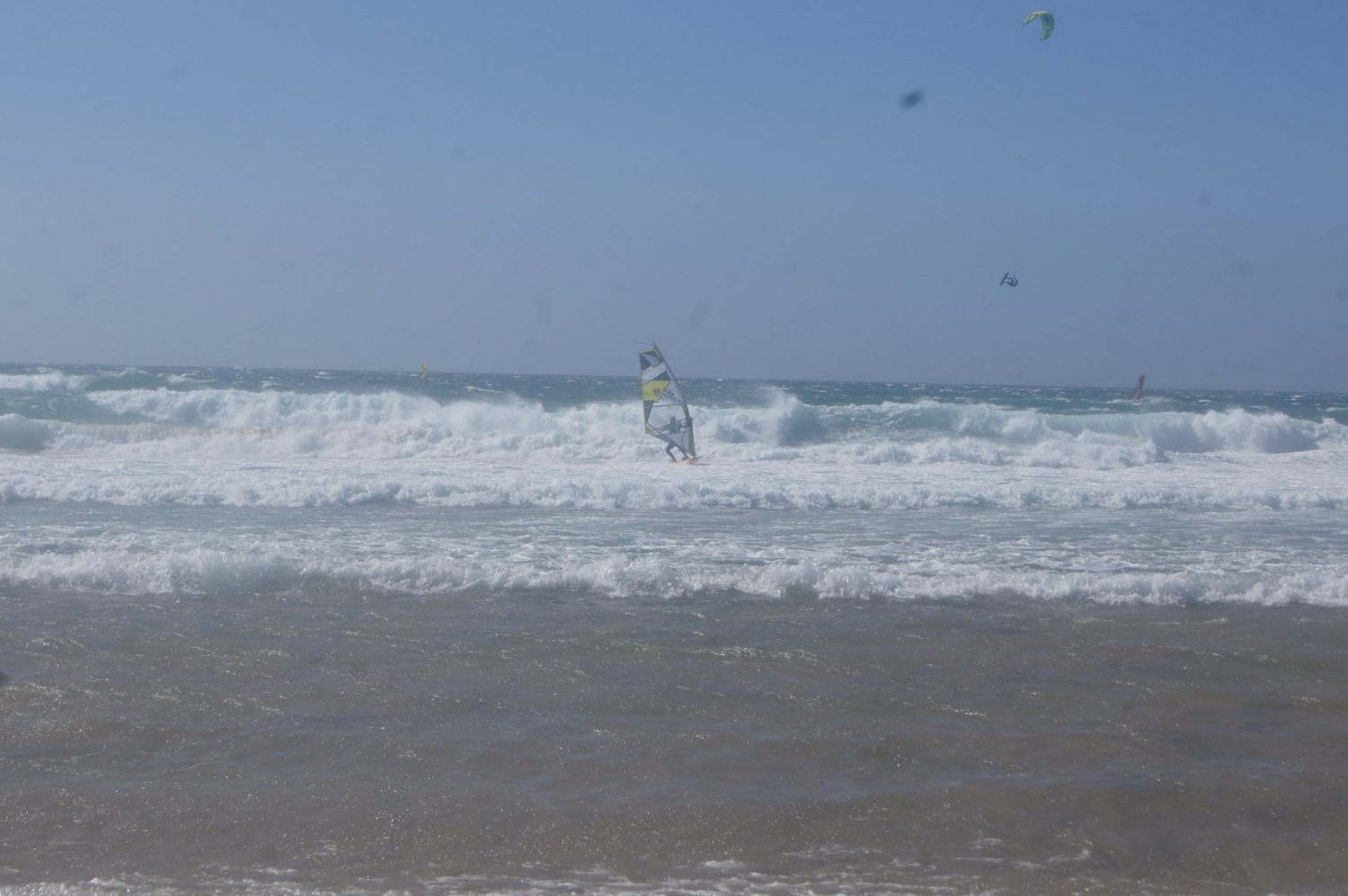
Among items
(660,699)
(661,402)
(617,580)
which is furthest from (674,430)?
(660,699)

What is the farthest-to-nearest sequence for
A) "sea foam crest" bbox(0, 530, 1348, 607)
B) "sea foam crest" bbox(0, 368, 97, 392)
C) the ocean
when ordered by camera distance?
"sea foam crest" bbox(0, 368, 97, 392) < "sea foam crest" bbox(0, 530, 1348, 607) < the ocean

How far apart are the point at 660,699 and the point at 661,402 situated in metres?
16.9

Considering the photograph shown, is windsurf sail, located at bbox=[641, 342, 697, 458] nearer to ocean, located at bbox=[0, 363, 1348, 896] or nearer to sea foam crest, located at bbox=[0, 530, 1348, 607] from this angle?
ocean, located at bbox=[0, 363, 1348, 896]

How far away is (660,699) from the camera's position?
6098 millimetres

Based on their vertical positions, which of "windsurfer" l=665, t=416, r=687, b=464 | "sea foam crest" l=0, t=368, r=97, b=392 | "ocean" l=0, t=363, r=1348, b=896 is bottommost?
"ocean" l=0, t=363, r=1348, b=896

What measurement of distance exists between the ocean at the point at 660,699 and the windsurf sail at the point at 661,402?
8.81 meters

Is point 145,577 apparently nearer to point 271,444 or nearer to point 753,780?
point 753,780

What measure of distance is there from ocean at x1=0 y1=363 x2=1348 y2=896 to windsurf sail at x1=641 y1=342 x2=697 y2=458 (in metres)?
8.81

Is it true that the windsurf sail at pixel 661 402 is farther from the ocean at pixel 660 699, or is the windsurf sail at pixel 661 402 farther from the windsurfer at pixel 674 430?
the ocean at pixel 660 699

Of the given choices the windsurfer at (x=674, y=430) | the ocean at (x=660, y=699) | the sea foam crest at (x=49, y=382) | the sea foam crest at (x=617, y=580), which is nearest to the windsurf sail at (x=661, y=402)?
the windsurfer at (x=674, y=430)

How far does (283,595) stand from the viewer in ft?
27.5

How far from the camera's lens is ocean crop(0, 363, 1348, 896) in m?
4.34

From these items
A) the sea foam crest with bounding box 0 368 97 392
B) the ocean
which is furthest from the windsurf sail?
the sea foam crest with bounding box 0 368 97 392

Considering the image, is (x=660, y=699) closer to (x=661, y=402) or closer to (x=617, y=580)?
(x=617, y=580)
